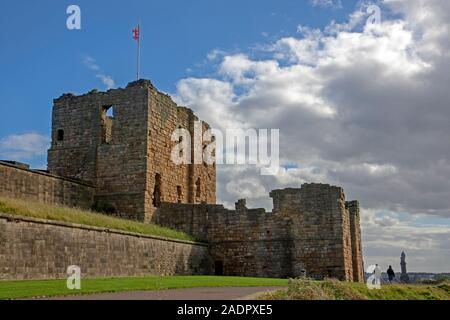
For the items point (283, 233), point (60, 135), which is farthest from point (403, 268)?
point (60, 135)

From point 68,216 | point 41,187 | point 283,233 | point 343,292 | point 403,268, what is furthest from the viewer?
point 403,268

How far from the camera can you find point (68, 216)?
23266 mm

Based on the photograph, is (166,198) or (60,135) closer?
(166,198)

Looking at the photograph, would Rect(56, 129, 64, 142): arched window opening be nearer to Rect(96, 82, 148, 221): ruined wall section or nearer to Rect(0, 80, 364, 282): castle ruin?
Rect(0, 80, 364, 282): castle ruin

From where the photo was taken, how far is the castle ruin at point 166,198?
106 feet

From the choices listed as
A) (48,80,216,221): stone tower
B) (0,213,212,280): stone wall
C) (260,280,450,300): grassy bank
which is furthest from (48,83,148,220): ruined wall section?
(260,280,450,300): grassy bank

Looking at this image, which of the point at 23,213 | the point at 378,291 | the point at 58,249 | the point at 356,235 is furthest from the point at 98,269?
the point at 356,235

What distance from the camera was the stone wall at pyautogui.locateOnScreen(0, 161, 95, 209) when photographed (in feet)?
86.4

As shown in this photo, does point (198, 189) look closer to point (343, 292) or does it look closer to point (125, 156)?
point (125, 156)

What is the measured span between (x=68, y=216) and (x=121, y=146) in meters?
11.8

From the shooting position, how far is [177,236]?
31.5 meters

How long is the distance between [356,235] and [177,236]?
36.6ft

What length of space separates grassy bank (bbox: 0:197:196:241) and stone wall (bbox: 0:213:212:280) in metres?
0.46
